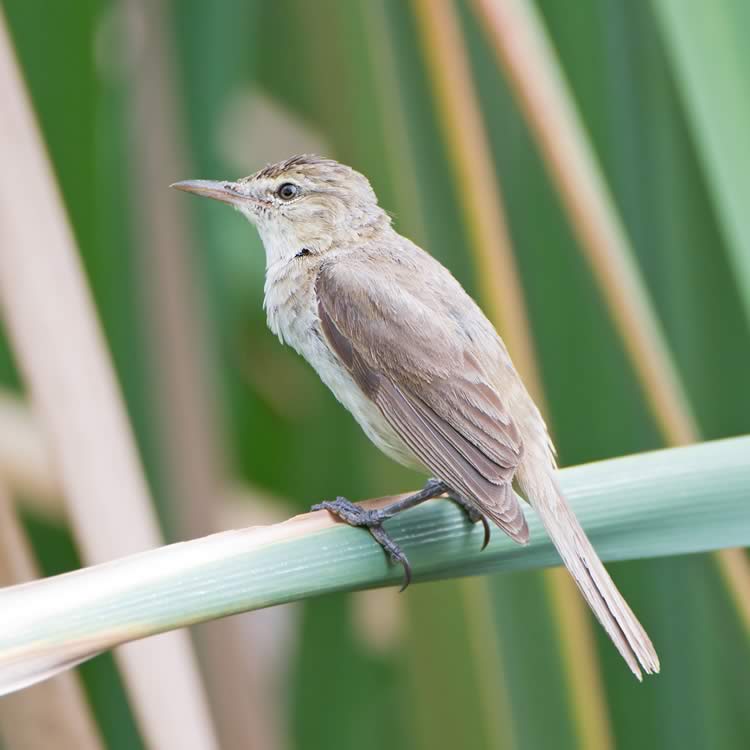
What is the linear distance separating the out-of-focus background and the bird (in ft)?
0.34

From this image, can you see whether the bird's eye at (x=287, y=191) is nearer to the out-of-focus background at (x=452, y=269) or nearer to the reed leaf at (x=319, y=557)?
the out-of-focus background at (x=452, y=269)

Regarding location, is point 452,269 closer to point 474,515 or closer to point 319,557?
point 474,515

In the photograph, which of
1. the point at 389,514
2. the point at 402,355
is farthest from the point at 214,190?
the point at 389,514

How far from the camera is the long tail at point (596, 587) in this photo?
1374 mm

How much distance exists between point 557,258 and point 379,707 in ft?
3.77

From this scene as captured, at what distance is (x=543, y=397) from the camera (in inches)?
75.5

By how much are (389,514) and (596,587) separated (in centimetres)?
34

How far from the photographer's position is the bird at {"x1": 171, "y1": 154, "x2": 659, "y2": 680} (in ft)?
4.98

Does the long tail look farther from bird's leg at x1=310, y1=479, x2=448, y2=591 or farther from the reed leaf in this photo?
bird's leg at x1=310, y1=479, x2=448, y2=591

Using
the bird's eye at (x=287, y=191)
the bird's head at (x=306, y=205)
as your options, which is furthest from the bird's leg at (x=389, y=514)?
the bird's eye at (x=287, y=191)

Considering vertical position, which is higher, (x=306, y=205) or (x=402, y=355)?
(x=306, y=205)

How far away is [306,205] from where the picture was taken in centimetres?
222

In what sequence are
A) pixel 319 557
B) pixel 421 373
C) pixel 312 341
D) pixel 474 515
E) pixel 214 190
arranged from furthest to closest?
pixel 214 190 < pixel 312 341 < pixel 421 373 < pixel 474 515 < pixel 319 557

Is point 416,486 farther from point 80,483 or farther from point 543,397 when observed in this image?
point 80,483
